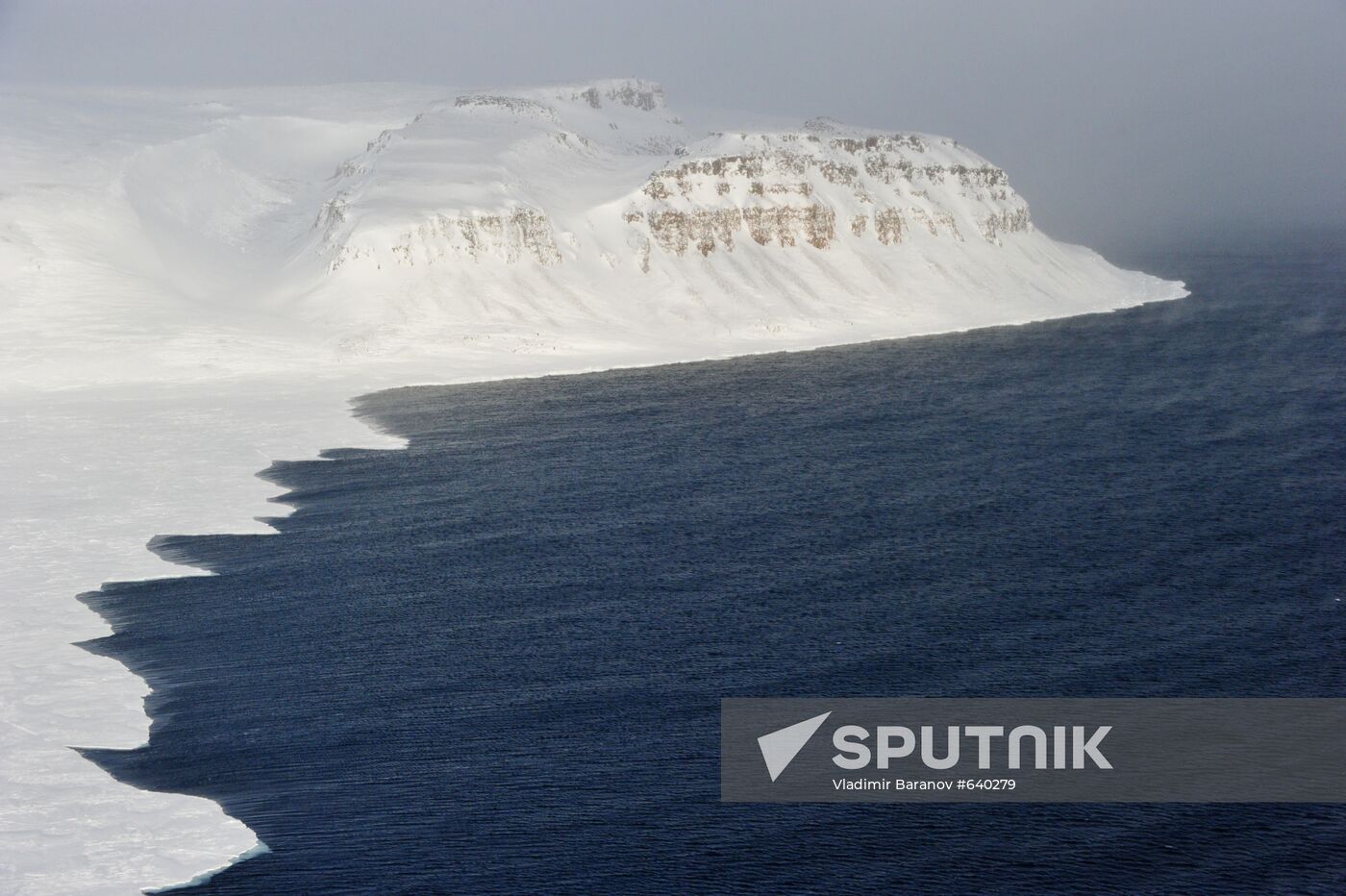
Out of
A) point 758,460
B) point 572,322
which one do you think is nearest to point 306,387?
point 572,322

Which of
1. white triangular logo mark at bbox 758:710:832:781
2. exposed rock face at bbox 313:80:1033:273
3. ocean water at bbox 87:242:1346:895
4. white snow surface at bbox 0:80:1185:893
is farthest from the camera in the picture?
exposed rock face at bbox 313:80:1033:273

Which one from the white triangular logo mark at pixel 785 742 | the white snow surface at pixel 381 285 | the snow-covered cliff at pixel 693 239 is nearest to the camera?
the white triangular logo mark at pixel 785 742

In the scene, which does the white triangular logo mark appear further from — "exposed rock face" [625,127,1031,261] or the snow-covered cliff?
"exposed rock face" [625,127,1031,261]

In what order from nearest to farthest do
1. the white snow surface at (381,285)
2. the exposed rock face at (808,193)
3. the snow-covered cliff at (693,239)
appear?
1. the white snow surface at (381,285)
2. the snow-covered cliff at (693,239)
3. the exposed rock face at (808,193)

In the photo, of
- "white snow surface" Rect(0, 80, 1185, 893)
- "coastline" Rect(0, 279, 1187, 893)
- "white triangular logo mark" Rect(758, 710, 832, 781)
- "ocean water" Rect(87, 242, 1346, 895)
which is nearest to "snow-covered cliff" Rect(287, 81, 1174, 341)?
"white snow surface" Rect(0, 80, 1185, 893)

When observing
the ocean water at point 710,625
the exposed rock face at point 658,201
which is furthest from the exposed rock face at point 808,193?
Result: the ocean water at point 710,625

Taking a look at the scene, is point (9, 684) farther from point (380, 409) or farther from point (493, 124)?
point (493, 124)

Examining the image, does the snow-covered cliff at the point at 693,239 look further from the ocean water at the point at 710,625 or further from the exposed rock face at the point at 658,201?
the ocean water at the point at 710,625
